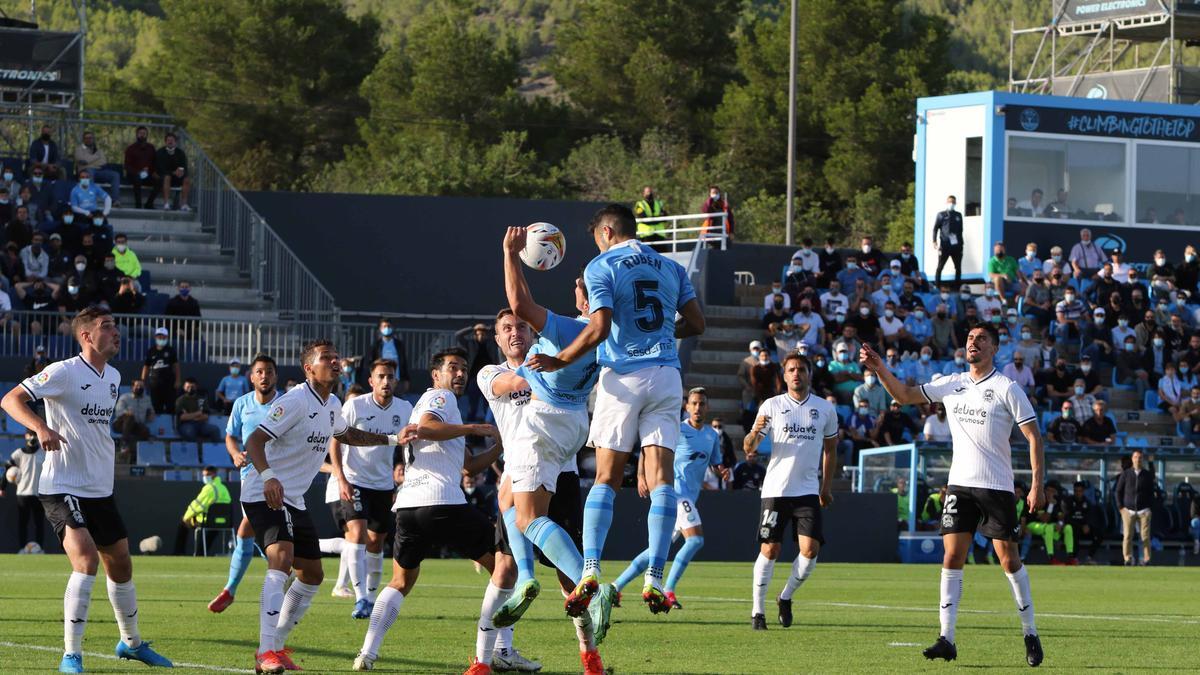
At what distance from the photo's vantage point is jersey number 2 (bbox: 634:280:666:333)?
1041 cm

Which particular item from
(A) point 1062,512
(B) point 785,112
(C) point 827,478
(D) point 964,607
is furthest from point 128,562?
(B) point 785,112

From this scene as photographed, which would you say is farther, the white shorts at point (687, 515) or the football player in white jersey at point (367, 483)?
the white shorts at point (687, 515)

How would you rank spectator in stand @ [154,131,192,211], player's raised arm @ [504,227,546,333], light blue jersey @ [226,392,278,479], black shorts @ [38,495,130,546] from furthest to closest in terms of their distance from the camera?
spectator in stand @ [154,131,192,211] → light blue jersey @ [226,392,278,479] → black shorts @ [38,495,130,546] → player's raised arm @ [504,227,546,333]

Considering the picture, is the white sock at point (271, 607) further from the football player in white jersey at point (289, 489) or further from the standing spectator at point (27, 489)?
the standing spectator at point (27, 489)

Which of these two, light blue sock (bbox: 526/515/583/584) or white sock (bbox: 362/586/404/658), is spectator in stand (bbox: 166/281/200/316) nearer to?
white sock (bbox: 362/586/404/658)

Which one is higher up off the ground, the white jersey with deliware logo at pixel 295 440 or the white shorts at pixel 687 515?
the white jersey with deliware logo at pixel 295 440

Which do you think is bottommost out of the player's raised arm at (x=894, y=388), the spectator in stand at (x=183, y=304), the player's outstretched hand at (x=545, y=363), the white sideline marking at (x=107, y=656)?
the white sideline marking at (x=107, y=656)

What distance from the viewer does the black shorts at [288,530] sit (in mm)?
10883

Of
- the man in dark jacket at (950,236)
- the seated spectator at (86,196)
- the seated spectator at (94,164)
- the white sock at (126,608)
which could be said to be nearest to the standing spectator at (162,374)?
the seated spectator at (86,196)

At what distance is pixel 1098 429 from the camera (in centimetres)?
3350

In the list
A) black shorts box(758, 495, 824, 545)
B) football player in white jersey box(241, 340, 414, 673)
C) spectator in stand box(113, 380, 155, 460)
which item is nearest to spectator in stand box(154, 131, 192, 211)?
spectator in stand box(113, 380, 155, 460)

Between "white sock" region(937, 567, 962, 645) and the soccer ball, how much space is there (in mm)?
3628

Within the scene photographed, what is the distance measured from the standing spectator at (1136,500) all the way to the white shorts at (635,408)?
21.7 metres

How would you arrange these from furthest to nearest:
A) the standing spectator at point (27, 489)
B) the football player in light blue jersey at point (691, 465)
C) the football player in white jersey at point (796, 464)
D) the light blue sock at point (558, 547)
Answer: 1. the standing spectator at point (27, 489)
2. the football player in light blue jersey at point (691, 465)
3. the football player in white jersey at point (796, 464)
4. the light blue sock at point (558, 547)
